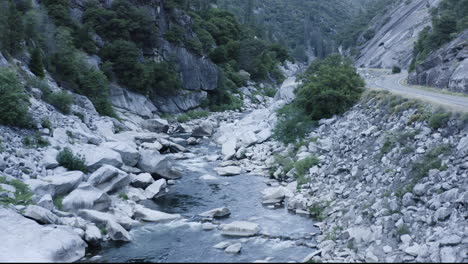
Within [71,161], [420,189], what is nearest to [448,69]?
[420,189]

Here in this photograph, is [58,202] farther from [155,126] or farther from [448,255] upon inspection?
[155,126]

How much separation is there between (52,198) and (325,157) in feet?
54.8

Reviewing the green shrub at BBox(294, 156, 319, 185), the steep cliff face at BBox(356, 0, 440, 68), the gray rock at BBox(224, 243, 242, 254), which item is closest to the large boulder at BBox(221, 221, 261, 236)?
the gray rock at BBox(224, 243, 242, 254)

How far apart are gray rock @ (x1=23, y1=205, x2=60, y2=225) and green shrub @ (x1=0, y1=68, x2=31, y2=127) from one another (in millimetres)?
10041

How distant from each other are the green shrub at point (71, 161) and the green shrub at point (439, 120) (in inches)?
762

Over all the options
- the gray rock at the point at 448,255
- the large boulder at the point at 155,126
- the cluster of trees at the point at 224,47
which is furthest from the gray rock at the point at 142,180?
the cluster of trees at the point at 224,47

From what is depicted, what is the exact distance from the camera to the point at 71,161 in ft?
79.6

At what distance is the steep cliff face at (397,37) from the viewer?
76.1 meters

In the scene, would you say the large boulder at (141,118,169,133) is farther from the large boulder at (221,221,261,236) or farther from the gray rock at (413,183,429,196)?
the gray rock at (413,183,429,196)

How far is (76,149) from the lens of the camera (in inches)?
1040

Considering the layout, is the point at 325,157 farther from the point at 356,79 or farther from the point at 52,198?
the point at 52,198

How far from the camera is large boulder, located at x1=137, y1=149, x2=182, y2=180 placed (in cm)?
2883

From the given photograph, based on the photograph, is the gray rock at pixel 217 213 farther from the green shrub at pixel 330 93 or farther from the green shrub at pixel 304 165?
the green shrub at pixel 330 93

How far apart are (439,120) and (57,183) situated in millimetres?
19070
